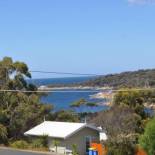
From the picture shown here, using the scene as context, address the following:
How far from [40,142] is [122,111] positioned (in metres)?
10.2

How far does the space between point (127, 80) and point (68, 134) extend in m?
18.0

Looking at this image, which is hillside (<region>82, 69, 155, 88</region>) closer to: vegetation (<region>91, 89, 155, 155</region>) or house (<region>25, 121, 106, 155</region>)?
vegetation (<region>91, 89, 155, 155</region>)

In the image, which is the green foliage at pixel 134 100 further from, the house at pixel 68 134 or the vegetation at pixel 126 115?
the house at pixel 68 134

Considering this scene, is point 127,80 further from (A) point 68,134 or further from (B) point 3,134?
(B) point 3,134

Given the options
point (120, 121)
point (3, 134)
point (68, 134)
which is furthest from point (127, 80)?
point (3, 134)

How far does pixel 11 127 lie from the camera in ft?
139

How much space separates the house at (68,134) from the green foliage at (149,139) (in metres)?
11.9

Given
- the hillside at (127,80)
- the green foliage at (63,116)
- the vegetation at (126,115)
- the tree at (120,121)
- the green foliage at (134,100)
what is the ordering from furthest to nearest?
the green foliage at (63,116)
the green foliage at (134,100)
the vegetation at (126,115)
the tree at (120,121)
the hillside at (127,80)

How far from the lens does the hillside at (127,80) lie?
1549 inches

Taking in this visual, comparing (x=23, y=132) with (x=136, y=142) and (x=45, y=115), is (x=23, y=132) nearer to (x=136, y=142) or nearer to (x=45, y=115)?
(x=45, y=115)

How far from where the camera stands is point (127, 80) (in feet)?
176

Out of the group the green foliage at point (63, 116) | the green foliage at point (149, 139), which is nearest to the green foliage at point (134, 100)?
the green foliage at point (63, 116)

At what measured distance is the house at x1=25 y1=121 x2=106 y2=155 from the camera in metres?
37.0

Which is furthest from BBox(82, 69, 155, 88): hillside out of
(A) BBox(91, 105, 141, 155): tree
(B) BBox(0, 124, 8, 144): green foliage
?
(B) BBox(0, 124, 8, 144): green foliage
